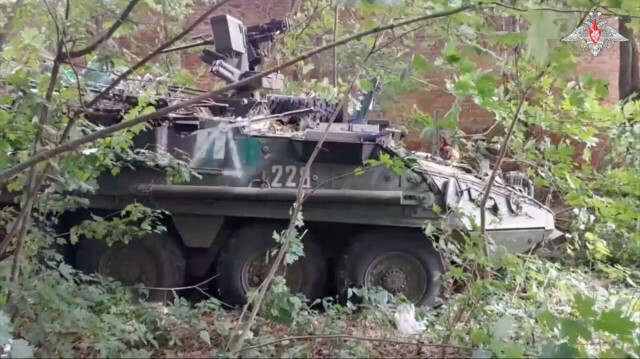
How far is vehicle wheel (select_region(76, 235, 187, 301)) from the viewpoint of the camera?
6945 mm

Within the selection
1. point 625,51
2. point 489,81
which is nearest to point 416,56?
point 489,81

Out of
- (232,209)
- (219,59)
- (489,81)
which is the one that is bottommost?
(232,209)

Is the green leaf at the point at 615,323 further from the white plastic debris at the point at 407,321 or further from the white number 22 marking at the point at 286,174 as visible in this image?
the white number 22 marking at the point at 286,174

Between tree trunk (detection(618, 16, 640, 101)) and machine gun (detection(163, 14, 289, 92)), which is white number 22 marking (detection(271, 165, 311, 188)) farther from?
tree trunk (detection(618, 16, 640, 101))

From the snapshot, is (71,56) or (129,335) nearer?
(71,56)

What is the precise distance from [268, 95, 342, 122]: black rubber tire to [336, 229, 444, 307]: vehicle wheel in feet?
5.14

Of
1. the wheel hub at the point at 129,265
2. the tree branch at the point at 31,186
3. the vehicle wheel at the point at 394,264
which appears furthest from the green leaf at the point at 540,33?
the wheel hub at the point at 129,265

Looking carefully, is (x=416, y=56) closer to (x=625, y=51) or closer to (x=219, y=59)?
(x=219, y=59)

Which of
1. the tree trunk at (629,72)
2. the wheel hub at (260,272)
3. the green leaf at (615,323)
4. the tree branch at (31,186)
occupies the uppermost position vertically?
the tree trunk at (629,72)

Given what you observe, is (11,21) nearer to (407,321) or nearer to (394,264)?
(407,321)

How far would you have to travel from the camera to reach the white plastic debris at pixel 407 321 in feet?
15.6

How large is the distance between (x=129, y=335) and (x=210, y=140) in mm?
2998

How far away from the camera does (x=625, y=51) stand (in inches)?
476

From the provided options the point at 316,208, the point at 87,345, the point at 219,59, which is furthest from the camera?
the point at 219,59
